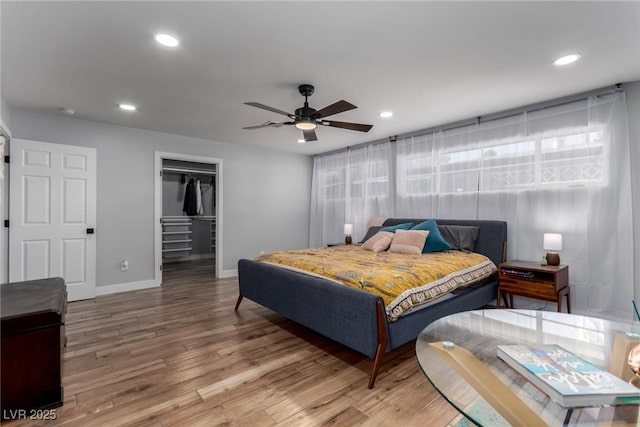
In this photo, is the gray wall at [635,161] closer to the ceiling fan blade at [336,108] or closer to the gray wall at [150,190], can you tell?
the ceiling fan blade at [336,108]

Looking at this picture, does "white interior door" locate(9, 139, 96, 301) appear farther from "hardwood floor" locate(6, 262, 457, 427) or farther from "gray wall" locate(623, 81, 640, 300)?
"gray wall" locate(623, 81, 640, 300)

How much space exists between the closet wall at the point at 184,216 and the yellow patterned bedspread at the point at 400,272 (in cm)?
433

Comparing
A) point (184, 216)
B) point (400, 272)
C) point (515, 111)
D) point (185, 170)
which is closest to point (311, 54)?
point (400, 272)

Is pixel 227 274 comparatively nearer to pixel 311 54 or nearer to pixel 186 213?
pixel 186 213

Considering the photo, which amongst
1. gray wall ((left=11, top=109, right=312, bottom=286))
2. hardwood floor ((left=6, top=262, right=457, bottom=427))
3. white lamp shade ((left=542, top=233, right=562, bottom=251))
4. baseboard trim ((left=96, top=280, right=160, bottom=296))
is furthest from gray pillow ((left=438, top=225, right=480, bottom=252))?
baseboard trim ((left=96, top=280, right=160, bottom=296))

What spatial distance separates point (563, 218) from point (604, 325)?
6.29 feet

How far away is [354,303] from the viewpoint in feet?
7.30

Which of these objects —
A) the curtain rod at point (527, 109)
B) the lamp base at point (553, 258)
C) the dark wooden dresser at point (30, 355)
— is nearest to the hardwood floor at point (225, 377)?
the dark wooden dresser at point (30, 355)

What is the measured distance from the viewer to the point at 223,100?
3.45 metres

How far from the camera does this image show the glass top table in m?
1.06

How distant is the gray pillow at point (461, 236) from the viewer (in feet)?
12.7

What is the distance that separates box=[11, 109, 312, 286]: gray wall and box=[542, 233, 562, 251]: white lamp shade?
A: 453cm

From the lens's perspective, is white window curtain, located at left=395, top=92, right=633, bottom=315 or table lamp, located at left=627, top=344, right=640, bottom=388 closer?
table lamp, located at left=627, top=344, right=640, bottom=388

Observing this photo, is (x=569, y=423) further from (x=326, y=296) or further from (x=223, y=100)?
(x=223, y=100)
